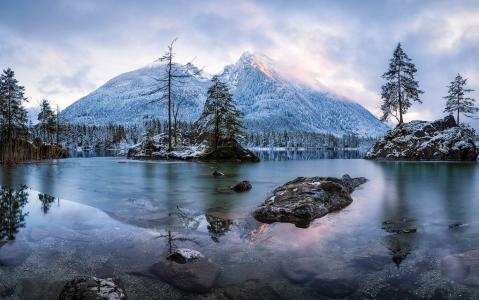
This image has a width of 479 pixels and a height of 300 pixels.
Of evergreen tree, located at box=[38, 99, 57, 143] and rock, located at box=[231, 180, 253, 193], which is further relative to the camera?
evergreen tree, located at box=[38, 99, 57, 143]

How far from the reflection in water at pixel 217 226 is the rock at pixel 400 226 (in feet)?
12.2

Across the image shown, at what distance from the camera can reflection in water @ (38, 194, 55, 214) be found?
32.4ft

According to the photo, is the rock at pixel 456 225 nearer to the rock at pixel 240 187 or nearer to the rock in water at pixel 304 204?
the rock in water at pixel 304 204

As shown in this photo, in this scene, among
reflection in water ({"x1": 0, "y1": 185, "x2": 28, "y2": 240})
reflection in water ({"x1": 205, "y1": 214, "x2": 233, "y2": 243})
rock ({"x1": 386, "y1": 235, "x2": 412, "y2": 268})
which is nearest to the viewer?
rock ({"x1": 386, "y1": 235, "x2": 412, "y2": 268})

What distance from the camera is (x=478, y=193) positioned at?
13352mm

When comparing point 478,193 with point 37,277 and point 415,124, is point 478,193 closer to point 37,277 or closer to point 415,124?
point 37,277

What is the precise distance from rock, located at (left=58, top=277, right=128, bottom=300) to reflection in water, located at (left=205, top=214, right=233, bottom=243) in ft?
9.11

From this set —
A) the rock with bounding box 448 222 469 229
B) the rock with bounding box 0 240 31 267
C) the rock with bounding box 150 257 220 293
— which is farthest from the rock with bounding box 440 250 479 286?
the rock with bounding box 0 240 31 267

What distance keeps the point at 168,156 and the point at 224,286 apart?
116ft

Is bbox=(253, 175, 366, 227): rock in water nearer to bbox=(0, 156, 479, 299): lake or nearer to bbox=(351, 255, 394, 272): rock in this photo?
bbox=(0, 156, 479, 299): lake

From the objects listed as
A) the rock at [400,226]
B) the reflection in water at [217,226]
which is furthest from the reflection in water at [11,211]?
the rock at [400,226]

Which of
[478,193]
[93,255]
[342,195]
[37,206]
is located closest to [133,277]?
[93,255]

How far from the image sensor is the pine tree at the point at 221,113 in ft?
131

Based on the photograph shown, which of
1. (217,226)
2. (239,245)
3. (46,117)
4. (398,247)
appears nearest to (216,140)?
(217,226)
